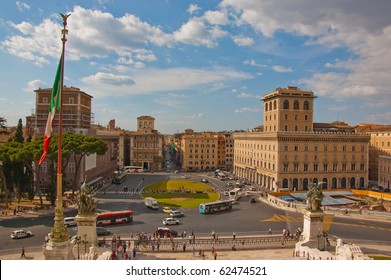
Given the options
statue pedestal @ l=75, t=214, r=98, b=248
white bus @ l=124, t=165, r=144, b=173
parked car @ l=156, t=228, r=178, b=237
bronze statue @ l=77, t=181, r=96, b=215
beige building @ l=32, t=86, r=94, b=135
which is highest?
beige building @ l=32, t=86, r=94, b=135

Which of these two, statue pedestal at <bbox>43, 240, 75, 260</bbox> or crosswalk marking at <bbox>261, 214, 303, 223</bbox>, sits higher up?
statue pedestal at <bbox>43, 240, 75, 260</bbox>

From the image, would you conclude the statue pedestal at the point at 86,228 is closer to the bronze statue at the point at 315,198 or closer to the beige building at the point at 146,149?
the bronze statue at the point at 315,198

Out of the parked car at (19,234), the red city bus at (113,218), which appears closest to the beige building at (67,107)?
the red city bus at (113,218)

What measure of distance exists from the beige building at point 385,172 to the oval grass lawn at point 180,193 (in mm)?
29247

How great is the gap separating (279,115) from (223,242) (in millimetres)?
38744

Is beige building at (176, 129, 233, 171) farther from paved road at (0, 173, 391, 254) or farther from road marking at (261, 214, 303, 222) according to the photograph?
road marking at (261, 214, 303, 222)

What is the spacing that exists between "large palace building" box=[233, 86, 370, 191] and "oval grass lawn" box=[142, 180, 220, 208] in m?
10.7

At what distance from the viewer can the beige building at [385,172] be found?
54669 mm

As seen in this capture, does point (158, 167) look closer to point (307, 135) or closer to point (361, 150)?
point (307, 135)

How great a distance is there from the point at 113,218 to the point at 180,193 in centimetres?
1803

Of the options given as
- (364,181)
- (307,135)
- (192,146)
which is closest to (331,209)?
(307,135)

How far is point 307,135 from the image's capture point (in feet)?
169

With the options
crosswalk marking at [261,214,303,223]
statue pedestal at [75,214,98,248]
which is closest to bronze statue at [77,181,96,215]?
statue pedestal at [75,214,98,248]

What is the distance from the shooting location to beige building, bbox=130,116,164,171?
257 ft
